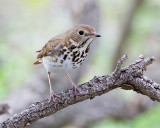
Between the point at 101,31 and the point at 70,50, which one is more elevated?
the point at 101,31

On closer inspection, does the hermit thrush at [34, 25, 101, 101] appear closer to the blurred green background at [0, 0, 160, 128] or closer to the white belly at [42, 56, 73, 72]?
the white belly at [42, 56, 73, 72]

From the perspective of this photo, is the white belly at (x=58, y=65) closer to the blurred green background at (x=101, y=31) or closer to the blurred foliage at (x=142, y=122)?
the blurred foliage at (x=142, y=122)

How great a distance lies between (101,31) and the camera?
9.25 m

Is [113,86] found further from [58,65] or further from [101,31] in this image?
[101,31]

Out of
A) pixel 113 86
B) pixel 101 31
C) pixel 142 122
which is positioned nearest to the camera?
pixel 113 86

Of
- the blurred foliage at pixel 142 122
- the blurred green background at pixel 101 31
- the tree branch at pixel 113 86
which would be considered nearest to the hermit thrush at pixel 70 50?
the tree branch at pixel 113 86

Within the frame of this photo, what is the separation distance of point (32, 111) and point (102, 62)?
6.58m

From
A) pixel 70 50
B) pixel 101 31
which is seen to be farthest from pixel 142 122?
pixel 101 31

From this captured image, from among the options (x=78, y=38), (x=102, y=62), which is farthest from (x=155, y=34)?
(x=78, y=38)

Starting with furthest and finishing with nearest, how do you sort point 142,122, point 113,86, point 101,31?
point 101,31 → point 142,122 → point 113,86

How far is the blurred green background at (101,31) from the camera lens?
877cm

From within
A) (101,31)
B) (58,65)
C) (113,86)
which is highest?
(101,31)

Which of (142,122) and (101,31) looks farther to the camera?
(101,31)

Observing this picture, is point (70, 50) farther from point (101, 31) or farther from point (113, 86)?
point (101, 31)
